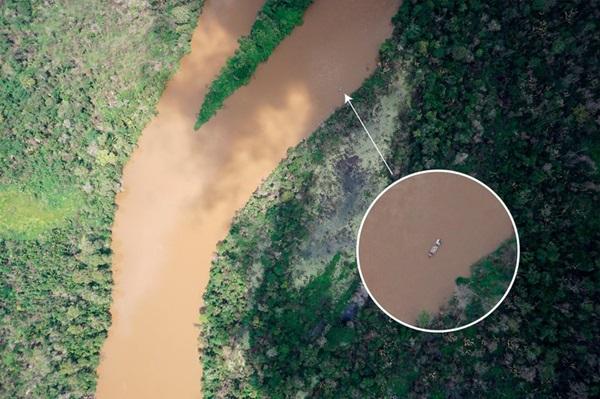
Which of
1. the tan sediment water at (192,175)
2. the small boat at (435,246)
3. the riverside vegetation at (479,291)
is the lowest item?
the riverside vegetation at (479,291)

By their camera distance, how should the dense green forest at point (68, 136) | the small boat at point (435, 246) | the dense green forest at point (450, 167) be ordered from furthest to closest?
the dense green forest at point (68, 136) < the small boat at point (435, 246) < the dense green forest at point (450, 167)

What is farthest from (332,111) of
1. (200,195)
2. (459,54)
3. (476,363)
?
(476,363)

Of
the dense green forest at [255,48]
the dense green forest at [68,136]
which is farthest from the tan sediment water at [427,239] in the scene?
the dense green forest at [68,136]

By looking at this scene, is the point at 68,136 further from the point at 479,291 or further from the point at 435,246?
the point at 479,291

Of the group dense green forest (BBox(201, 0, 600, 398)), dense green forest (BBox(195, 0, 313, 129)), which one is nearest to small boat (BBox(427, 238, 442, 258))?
dense green forest (BBox(201, 0, 600, 398))

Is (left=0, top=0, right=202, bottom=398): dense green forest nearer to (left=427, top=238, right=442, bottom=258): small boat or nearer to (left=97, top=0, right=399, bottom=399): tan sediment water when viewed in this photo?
(left=97, top=0, right=399, bottom=399): tan sediment water

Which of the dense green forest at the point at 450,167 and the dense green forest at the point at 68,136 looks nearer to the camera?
the dense green forest at the point at 450,167

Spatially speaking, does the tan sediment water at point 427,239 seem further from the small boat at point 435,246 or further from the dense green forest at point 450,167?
the dense green forest at point 450,167
